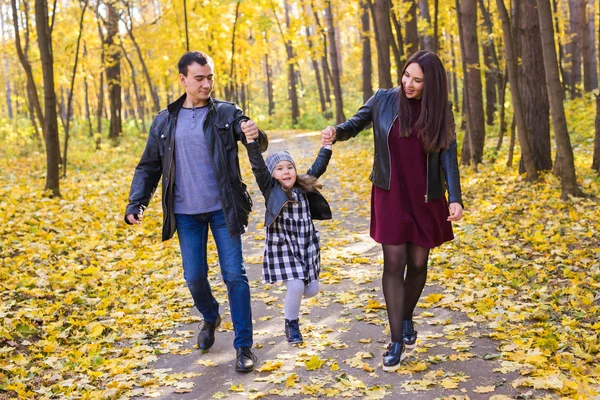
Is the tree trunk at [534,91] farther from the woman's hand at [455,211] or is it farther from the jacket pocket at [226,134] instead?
the jacket pocket at [226,134]

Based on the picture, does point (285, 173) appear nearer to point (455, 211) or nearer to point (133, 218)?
point (133, 218)

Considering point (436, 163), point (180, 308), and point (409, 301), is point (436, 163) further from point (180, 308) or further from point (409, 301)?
point (180, 308)

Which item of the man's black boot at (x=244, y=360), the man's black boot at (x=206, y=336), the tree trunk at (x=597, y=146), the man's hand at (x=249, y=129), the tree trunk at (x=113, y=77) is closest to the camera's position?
the man's hand at (x=249, y=129)

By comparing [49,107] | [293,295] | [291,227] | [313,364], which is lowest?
[313,364]

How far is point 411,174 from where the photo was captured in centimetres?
432

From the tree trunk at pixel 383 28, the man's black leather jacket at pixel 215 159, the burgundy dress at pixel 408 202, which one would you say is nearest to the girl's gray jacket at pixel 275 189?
the man's black leather jacket at pixel 215 159

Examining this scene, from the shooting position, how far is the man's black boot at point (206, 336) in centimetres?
505

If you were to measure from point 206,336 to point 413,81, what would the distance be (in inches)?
98.6

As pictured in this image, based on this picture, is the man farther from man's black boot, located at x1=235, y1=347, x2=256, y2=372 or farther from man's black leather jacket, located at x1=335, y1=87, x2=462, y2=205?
man's black leather jacket, located at x1=335, y1=87, x2=462, y2=205

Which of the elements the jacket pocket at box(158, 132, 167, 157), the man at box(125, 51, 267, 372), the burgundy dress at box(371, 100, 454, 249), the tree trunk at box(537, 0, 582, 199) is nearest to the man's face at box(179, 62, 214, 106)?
the man at box(125, 51, 267, 372)

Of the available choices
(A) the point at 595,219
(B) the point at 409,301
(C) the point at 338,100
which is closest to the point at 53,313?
(B) the point at 409,301

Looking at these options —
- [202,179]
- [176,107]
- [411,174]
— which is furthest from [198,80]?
[411,174]

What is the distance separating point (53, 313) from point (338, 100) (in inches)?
766

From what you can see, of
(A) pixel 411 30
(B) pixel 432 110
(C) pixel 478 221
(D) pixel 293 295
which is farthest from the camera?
(A) pixel 411 30
